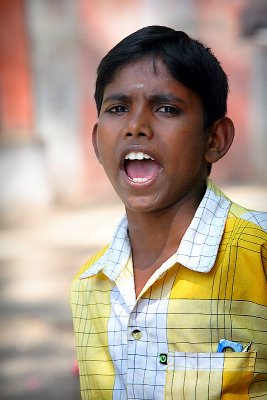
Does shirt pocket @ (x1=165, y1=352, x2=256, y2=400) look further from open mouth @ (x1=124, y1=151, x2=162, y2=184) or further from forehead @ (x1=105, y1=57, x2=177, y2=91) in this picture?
forehead @ (x1=105, y1=57, x2=177, y2=91)

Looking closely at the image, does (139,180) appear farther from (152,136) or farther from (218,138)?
(218,138)

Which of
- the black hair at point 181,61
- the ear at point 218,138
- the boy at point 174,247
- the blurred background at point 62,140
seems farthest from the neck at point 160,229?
the blurred background at point 62,140

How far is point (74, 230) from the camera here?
468 centimetres

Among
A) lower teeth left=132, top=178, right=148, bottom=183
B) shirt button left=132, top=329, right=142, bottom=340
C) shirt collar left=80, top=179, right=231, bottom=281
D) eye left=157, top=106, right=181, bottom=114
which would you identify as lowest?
shirt button left=132, top=329, right=142, bottom=340

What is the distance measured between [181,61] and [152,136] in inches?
7.7

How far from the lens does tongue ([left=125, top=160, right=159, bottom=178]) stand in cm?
210

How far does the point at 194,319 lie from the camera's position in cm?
205

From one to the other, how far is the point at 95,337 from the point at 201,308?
14.1 inches

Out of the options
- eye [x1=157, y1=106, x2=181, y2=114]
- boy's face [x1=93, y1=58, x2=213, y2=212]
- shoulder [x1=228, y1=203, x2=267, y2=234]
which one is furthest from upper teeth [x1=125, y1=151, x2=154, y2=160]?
shoulder [x1=228, y1=203, x2=267, y2=234]

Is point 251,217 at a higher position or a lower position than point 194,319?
higher

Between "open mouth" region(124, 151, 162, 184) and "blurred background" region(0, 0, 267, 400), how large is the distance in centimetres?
232

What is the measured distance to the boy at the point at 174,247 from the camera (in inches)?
79.5

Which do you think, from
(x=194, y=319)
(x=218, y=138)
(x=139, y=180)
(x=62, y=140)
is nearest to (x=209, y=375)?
(x=194, y=319)

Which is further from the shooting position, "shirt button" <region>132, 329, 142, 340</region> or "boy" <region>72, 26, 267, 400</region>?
"shirt button" <region>132, 329, 142, 340</region>
